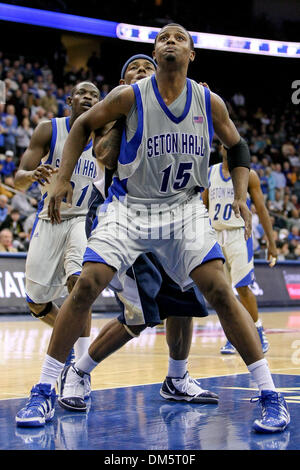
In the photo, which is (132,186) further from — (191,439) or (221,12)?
(221,12)

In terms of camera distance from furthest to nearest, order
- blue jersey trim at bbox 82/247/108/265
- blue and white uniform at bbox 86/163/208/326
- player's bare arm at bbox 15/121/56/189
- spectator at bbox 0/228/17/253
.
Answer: spectator at bbox 0/228/17/253 → player's bare arm at bbox 15/121/56/189 → blue and white uniform at bbox 86/163/208/326 → blue jersey trim at bbox 82/247/108/265

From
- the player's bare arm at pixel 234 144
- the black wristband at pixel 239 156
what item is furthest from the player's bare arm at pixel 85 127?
the black wristband at pixel 239 156

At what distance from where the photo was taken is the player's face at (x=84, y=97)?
17.4ft

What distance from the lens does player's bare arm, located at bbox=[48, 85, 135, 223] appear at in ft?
13.1

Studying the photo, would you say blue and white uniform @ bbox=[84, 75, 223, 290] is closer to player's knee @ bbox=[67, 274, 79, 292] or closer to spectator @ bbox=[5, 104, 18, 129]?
player's knee @ bbox=[67, 274, 79, 292]

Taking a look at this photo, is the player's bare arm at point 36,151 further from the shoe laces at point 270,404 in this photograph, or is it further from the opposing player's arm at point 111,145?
the shoe laces at point 270,404

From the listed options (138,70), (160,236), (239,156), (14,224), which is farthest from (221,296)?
(14,224)

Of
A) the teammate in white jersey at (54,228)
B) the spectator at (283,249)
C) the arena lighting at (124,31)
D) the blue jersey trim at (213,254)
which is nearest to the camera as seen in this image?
the blue jersey trim at (213,254)

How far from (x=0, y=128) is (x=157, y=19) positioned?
305 inches

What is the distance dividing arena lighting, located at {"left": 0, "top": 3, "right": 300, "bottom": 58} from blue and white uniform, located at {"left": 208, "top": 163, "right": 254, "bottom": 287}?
1143cm

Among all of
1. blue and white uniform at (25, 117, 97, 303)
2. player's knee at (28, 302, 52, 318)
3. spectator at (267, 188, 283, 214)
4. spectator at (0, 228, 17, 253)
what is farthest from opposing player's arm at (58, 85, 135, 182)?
spectator at (267, 188, 283, 214)

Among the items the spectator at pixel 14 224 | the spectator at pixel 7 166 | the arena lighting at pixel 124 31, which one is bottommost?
the spectator at pixel 14 224

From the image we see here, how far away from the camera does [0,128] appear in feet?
50.3
